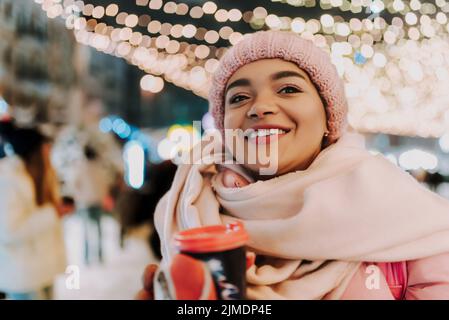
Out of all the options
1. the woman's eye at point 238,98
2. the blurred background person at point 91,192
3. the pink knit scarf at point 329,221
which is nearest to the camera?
the pink knit scarf at point 329,221

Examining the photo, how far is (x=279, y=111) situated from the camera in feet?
3.04

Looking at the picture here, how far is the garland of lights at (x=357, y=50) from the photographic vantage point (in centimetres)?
116

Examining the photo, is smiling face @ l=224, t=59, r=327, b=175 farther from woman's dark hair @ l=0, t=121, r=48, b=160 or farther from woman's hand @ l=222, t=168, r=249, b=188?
woman's dark hair @ l=0, t=121, r=48, b=160

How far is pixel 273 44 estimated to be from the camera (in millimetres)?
942

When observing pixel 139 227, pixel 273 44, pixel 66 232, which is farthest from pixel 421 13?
pixel 66 232

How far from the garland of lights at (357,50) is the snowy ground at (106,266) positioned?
0.32 metres

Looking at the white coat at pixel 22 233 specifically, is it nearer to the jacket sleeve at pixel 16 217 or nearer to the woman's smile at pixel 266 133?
the jacket sleeve at pixel 16 217

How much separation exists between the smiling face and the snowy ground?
0.30m

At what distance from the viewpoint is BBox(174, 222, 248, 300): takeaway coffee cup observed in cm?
74

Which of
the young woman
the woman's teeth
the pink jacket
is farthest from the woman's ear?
the pink jacket

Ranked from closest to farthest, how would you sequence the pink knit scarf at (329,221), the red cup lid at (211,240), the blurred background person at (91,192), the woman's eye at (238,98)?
the red cup lid at (211,240)
the pink knit scarf at (329,221)
the woman's eye at (238,98)
the blurred background person at (91,192)

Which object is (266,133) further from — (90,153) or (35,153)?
(35,153)

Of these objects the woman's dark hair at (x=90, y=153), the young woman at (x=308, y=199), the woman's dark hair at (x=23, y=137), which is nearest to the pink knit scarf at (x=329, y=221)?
the young woman at (x=308, y=199)
